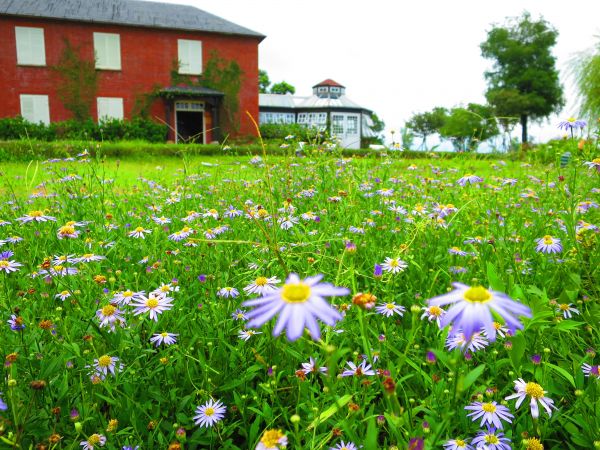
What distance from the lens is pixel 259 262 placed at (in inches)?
70.1

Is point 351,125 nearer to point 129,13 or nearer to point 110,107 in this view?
point 129,13

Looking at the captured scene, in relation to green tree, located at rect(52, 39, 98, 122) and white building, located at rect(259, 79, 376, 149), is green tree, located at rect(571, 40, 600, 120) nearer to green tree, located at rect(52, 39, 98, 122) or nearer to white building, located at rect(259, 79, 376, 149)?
green tree, located at rect(52, 39, 98, 122)

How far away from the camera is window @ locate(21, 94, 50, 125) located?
17.2 meters

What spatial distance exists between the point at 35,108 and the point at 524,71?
110ft

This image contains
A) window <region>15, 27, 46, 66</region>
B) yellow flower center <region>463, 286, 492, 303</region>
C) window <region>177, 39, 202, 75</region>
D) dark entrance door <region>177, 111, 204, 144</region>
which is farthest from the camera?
dark entrance door <region>177, 111, 204, 144</region>

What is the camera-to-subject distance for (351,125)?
34.9 m

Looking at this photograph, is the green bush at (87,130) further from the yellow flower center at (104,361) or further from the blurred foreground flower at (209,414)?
the blurred foreground flower at (209,414)

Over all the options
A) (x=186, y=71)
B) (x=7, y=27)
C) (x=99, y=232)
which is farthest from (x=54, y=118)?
(x=99, y=232)

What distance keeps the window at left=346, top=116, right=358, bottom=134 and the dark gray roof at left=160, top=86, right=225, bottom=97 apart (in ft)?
56.5

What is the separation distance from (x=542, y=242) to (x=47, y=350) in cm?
201

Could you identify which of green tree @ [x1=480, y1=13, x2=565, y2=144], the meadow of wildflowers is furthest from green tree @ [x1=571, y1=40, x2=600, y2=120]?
green tree @ [x1=480, y1=13, x2=565, y2=144]

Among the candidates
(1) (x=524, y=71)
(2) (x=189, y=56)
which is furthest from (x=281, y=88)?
(2) (x=189, y=56)

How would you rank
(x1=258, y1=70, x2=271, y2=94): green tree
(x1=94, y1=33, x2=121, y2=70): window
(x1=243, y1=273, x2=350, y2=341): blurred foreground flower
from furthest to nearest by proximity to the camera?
(x1=258, y1=70, x2=271, y2=94): green tree, (x1=94, y1=33, x2=121, y2=70): window, (x1=243, y1=273, x2=350, y2=341): blurred foreground flower

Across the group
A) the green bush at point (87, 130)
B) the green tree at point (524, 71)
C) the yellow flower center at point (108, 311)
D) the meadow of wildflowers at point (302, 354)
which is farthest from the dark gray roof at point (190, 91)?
the green tree at point (524, 71)
